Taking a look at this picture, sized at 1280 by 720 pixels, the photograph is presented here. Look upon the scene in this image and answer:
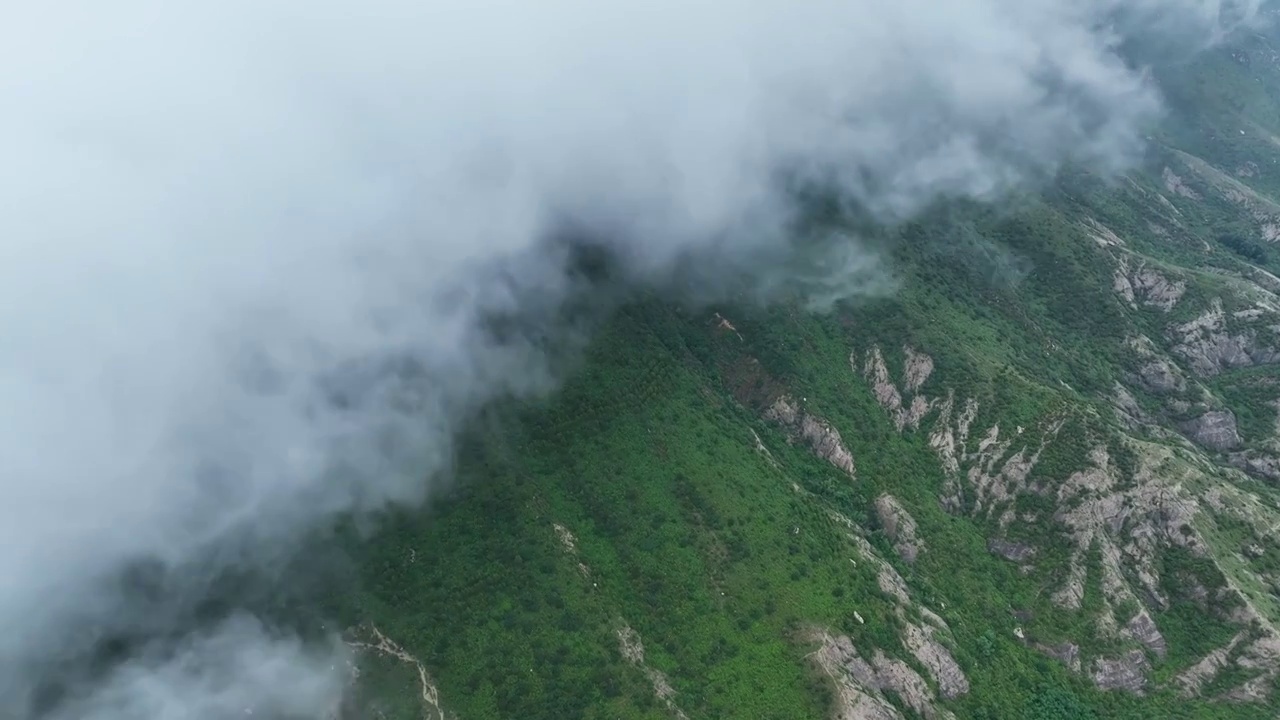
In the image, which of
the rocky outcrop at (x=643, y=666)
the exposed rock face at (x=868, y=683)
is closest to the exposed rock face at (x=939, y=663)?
the exposed rock face at (x=868, y=683)

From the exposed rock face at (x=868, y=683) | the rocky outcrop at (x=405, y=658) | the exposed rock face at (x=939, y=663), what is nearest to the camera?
the rocky outcrop at (x=405, y=658)

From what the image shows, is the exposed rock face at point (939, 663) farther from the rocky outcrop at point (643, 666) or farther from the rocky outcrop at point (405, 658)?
the rocky outcrop at point (405, 658)

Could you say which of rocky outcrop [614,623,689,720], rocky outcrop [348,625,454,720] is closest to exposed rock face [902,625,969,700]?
rocky outcrop [614,623,689,720]

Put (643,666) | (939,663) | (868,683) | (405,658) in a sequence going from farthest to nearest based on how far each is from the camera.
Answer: (939,663) → (868,683) → (643,666) → (405,658)

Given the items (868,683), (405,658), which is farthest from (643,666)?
(868,683)

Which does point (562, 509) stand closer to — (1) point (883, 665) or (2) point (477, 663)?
(2) point (477, 663)

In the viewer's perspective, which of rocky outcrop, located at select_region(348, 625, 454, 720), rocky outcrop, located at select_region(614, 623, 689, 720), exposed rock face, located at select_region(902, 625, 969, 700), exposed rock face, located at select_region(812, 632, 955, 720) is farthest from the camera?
exposed rock face, located at select_region(902, 625, 969, 700)

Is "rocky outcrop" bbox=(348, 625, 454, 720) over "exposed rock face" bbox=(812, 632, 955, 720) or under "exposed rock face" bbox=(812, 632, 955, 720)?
over

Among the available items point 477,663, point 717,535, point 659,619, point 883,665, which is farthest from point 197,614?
point 883,665

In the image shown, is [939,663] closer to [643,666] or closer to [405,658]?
[643,666]

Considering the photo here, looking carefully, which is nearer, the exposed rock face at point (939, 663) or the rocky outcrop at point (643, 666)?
the rocky outcrop at point (643, 666)

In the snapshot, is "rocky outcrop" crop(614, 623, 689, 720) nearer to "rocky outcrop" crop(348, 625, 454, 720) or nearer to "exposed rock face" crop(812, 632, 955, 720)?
"exposed rock face" crop(812, 632, 955, 720)
